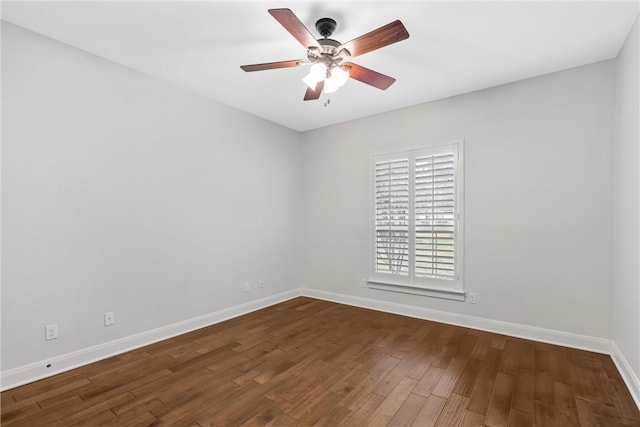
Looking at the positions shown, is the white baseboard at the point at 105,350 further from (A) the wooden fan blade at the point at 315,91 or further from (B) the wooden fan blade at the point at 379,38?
(B) the wooden fan blade at the point at 379,38

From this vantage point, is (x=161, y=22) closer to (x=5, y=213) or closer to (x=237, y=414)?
(x=5, y=213)

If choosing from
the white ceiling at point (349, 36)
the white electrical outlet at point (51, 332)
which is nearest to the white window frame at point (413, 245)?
the white ceiling at point (349, 36)

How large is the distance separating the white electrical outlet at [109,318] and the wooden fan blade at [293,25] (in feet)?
9.30

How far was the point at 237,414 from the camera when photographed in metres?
1.92

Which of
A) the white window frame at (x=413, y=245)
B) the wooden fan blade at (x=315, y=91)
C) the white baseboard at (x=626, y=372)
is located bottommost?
the white baseboard at (x=626, y=372)

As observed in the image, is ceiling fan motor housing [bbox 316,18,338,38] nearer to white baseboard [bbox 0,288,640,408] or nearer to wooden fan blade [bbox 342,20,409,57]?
wooden fan blade [bbox 342,20,409,57]

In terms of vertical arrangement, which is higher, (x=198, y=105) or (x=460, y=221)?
(x=198, y=105)

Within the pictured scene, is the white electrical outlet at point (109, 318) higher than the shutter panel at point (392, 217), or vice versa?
the shutter panel at point (392, 217)

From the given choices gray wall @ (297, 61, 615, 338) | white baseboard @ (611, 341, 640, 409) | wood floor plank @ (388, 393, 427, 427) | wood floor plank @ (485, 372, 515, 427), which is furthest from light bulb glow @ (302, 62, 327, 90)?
white baseboard @ (611, 341, 640, 409)

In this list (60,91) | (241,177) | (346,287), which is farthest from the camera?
(346,287)

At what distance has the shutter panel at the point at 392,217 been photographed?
12.9 ft

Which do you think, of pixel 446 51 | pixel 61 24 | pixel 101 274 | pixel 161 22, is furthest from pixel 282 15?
pixel 101 274

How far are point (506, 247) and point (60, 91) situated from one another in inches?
175

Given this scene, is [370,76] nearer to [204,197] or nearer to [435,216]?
[435,216]
